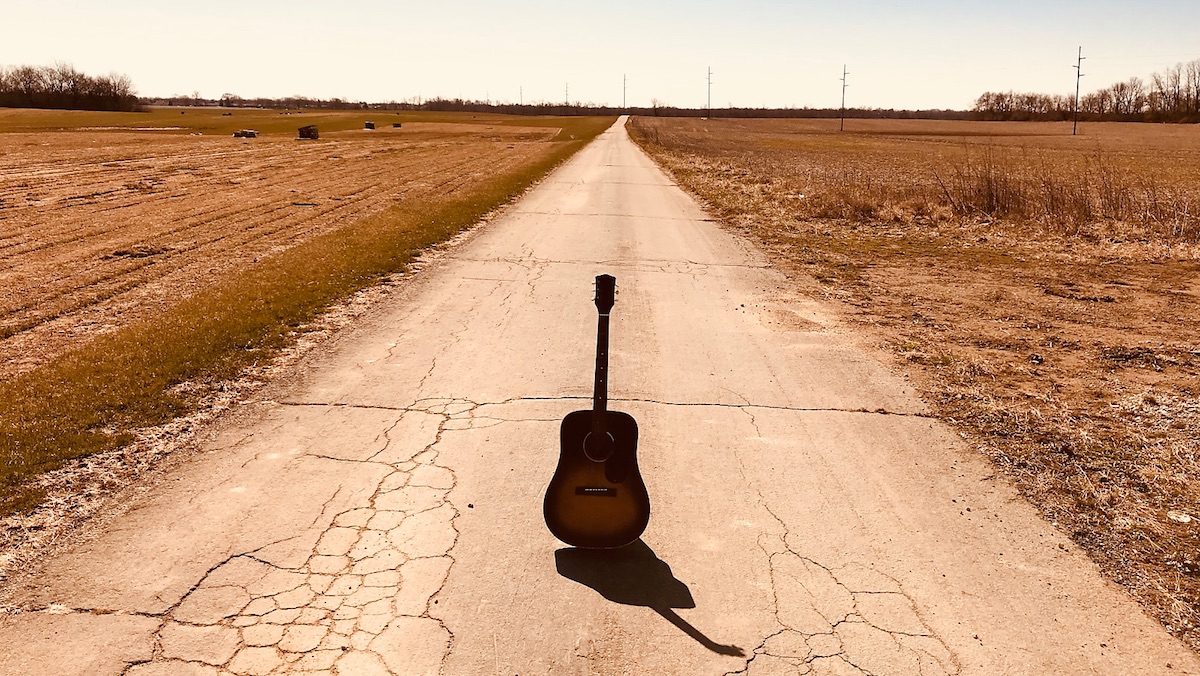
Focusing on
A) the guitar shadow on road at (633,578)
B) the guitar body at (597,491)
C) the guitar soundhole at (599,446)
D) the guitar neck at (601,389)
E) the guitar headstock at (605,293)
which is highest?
the guitar headstock at (605,293)

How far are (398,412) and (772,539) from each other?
122 inches

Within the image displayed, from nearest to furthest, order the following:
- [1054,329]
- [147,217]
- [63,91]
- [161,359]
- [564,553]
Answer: [564,553] < [161,359] < [1054,329] < [147,217] < [63,91]

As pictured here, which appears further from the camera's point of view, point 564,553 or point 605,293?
point 564,553

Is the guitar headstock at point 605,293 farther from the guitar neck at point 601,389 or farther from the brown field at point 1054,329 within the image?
the brown field at point 1054,329

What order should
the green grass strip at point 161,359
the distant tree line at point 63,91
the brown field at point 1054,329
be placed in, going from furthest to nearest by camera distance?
the distant tree line at point 63,91
the green grass strip at point 161,359
the brown field at point 1054,329

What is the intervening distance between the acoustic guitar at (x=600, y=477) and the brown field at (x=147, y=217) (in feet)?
18.7

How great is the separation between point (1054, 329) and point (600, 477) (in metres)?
7.24

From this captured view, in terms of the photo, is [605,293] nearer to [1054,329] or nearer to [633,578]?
[633,578]

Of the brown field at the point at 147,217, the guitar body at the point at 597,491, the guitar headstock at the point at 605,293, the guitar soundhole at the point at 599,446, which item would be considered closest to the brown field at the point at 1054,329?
the guitar body at the point at 597,491

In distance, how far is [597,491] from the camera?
150 inches

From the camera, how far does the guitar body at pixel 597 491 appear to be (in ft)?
12.3

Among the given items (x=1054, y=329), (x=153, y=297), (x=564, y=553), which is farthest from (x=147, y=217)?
(x=1054, y=329)

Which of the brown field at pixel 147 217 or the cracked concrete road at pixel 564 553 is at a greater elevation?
the brown field at pixel 147 217

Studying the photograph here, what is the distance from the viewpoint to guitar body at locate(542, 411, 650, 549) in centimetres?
375
